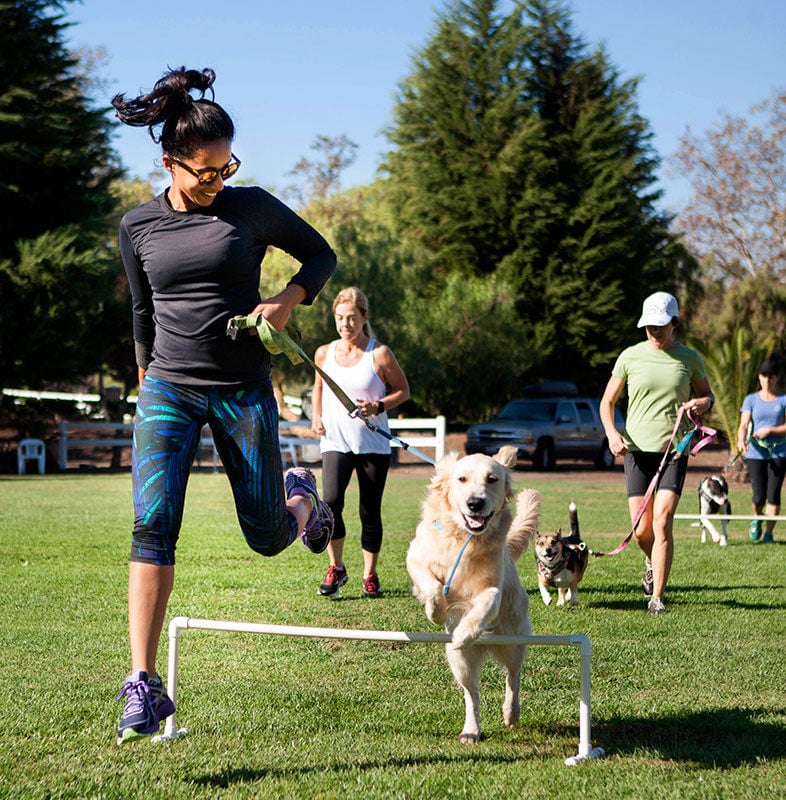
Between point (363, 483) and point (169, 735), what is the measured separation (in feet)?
13.9

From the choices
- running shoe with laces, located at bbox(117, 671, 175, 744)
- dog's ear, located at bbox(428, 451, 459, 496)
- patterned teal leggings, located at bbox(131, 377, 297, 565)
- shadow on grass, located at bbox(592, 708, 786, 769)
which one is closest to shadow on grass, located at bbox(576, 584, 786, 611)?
shadow on grass, located at bbox(592, 708, 786, 769)

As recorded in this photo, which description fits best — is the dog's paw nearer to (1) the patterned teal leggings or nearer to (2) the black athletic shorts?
(1) the patterned teal leggings

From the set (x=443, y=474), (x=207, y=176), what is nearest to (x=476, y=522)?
(x=443, y=474)

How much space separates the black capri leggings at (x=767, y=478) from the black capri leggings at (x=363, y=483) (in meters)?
7.27

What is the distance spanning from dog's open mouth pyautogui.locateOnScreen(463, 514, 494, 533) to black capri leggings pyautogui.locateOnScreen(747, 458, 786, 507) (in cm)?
1013

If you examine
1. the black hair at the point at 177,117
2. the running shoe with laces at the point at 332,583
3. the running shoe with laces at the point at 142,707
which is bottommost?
the running shoe with laces at the point at 332,583

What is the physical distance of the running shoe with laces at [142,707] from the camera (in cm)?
381

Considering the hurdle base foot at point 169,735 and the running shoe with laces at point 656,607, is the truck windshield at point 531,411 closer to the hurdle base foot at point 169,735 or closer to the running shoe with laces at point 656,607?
the running shoe with laces at point 656,607

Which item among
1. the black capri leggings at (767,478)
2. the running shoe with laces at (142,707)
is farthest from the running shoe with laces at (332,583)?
the black capri leggings at (767,478)

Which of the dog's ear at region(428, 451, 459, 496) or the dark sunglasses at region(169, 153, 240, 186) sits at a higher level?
the dark sunglasses at region(169, 153, 240, 186)

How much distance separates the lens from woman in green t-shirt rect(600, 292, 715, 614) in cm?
797

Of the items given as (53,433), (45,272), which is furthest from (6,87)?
(53,433)

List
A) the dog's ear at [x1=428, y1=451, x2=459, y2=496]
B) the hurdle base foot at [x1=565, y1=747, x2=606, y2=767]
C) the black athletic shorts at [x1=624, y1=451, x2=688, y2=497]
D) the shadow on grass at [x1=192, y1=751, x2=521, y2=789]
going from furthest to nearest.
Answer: the black athletic shorts at [x1=624, y1=451, x2=688, y2=497]
the dog's ear at [x1=428, y1=451, x2=459, y2=496]
the hurdle base foot at [x1=565, y1=747, x2=606, y2=767]
the shadow on grass at [x1=192, y1=751, x2=521, y2=789]

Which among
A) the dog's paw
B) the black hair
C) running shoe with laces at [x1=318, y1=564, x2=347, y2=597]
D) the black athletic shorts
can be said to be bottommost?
running shoe with laces at [x1=318, y1=564, x2=347, y2=597]
